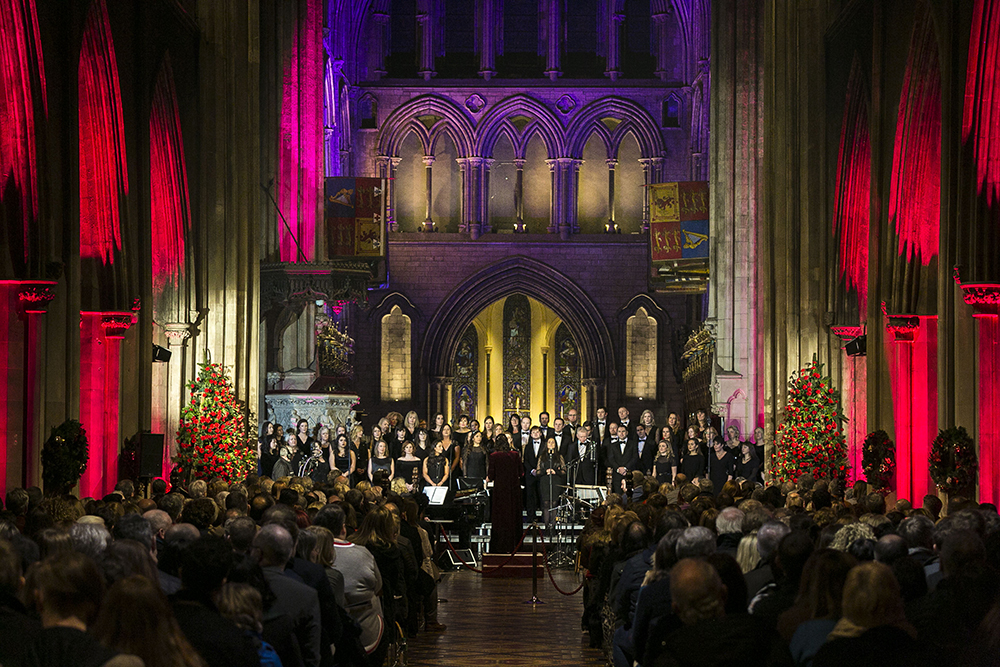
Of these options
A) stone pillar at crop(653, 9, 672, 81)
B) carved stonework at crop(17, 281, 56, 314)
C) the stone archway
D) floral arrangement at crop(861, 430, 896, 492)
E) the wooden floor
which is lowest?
the wooden floor

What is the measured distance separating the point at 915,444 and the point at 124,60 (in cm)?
1018

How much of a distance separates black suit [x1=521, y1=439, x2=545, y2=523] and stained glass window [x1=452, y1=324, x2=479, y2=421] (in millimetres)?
18240

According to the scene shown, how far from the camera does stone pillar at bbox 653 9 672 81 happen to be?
37.7 meters

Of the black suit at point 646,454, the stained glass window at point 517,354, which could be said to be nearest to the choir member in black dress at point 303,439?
the black suit at point 646,454

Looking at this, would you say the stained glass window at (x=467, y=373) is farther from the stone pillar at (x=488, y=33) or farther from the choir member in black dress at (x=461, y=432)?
the choir member in black dress at (x=461, y=432)

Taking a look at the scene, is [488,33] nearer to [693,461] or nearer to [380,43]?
[380,43]

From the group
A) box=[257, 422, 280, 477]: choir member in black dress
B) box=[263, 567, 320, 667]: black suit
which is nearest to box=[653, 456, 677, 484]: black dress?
box=[257, 422, 280, 477]: choir member in black dress

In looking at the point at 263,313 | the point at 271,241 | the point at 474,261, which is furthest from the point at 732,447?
the point at 474,261

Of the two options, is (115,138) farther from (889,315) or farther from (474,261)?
(474,261)

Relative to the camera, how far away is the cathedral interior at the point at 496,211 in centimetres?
Result: 1369

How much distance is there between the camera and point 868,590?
4.53m

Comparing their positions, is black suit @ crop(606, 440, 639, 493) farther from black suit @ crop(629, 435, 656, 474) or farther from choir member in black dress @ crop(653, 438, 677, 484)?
choir member in black dress @ crop(653, 438, 677, 484)

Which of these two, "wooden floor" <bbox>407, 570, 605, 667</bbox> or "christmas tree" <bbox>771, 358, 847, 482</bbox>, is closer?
"wooden floor" <bbox>407, 570, 605, 667</bbox>

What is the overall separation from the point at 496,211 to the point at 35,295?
25787 mm
